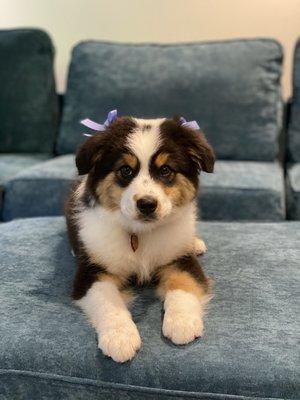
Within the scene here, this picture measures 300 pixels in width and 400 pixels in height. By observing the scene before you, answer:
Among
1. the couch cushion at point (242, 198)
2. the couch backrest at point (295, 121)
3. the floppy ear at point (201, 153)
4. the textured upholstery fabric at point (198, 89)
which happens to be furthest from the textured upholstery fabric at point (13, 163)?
the couch backrest at point (295, 121)

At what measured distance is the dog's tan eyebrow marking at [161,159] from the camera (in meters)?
1.66

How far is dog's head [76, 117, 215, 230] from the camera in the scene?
5.32 feet

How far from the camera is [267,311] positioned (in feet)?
5.07

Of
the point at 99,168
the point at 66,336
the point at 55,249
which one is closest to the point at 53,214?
the point at 55,249

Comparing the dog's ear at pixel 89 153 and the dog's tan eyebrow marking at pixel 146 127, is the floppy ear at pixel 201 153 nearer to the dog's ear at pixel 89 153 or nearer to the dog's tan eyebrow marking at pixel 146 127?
the dog's tan eyebrow marking at pixel 146 127

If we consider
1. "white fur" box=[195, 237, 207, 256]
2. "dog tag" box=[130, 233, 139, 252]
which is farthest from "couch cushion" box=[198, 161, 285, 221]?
"dog tag" box=[130, 233, 139, 252]

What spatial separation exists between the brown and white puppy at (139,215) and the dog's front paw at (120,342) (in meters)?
0.13

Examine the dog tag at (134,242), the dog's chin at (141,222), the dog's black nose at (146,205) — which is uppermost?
the dog's black nose at (146,205)

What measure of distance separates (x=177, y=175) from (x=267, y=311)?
566 mm

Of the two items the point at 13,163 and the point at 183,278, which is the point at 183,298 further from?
the point at 13,163

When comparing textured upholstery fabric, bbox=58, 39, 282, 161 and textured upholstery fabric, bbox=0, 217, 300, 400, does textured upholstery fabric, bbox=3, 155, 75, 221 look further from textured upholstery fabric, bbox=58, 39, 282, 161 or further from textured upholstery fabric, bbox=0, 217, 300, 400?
textured upholstery fabric, bbox=0, 217, 300, 400

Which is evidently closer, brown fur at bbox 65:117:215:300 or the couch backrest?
brown fur at bbox 65:117:215:300

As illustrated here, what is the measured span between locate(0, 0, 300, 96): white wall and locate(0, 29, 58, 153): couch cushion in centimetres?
52

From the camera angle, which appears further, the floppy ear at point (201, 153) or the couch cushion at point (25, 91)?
the couch cushion at point (25, 91)
